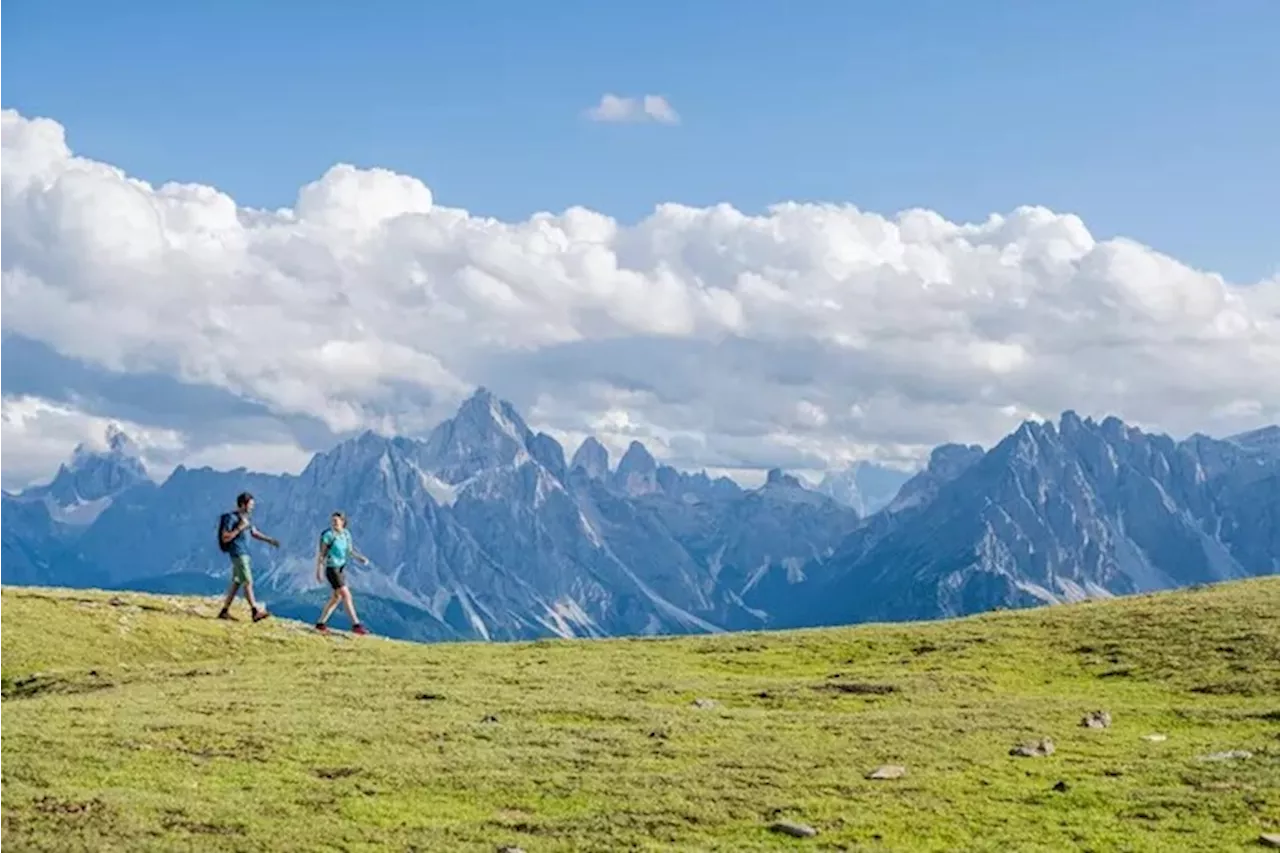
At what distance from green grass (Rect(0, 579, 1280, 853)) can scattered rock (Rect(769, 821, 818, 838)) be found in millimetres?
263

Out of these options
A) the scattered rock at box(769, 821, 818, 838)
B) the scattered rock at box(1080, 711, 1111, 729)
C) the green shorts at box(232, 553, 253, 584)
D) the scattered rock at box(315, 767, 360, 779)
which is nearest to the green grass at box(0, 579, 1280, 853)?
the scattered rock at box(315, 767, 360, 779)

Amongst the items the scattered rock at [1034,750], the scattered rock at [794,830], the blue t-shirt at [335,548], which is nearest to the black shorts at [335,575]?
the blue t-shirt at [335,548]

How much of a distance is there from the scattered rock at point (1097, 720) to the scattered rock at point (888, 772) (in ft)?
28.9

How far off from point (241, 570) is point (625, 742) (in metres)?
27.7

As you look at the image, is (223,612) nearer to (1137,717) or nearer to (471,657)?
(471,657)

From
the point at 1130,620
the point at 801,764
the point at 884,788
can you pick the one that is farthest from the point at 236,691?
the point at 1130,620

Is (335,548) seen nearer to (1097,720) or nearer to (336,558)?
(336,558)

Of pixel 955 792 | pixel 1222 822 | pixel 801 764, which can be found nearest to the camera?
pixel 1222 822

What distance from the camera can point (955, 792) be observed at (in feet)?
93.6

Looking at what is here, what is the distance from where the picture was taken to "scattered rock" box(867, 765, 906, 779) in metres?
29.7

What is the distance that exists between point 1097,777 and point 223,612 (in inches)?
1592

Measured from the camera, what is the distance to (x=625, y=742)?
3306 centimetres

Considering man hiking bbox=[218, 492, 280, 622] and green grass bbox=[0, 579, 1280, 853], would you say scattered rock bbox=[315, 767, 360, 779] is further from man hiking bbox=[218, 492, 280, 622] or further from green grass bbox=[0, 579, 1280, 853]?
man hiking bbox=[218, 492, 280, 622]

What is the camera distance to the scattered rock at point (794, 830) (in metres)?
25.0
